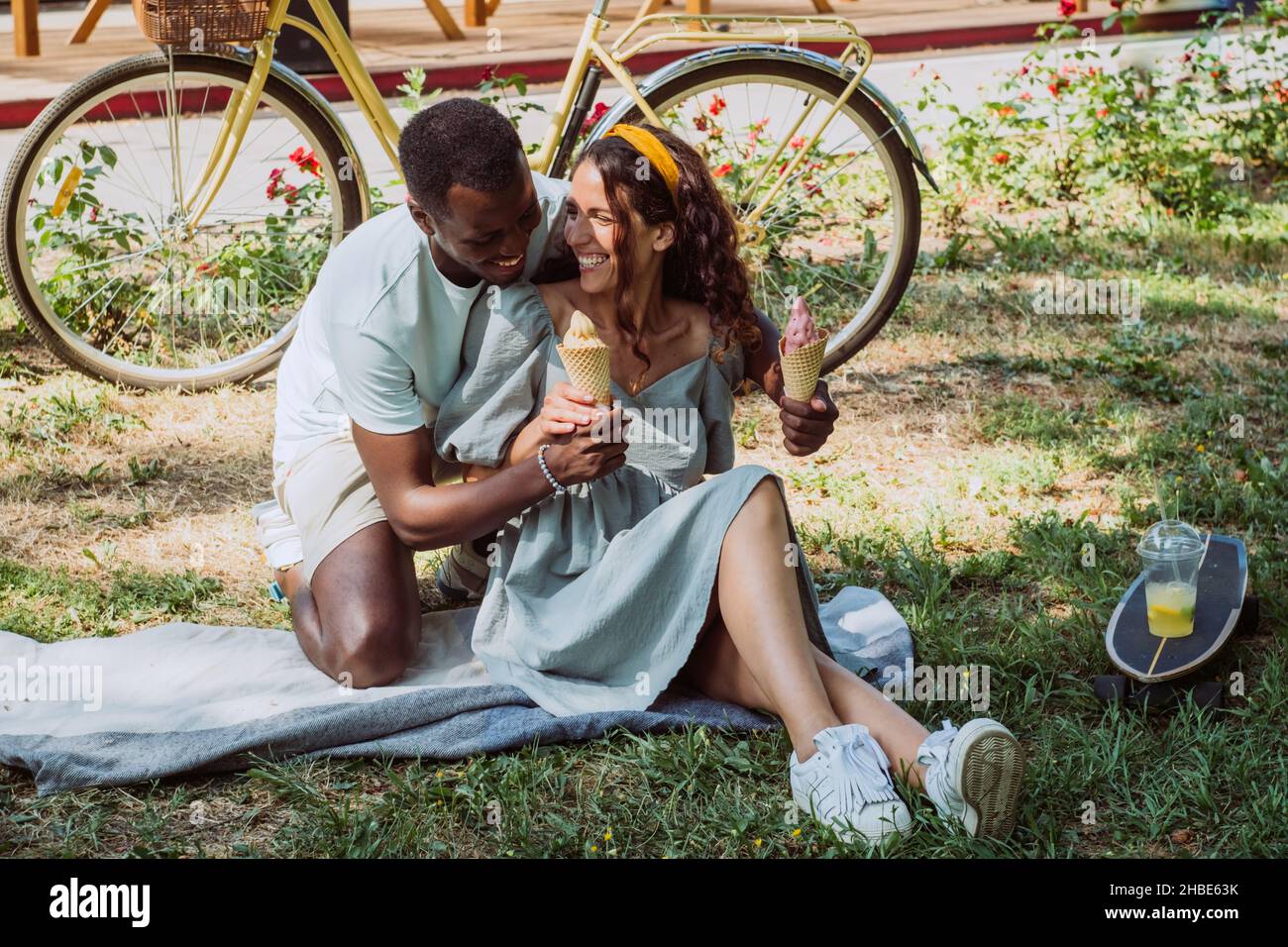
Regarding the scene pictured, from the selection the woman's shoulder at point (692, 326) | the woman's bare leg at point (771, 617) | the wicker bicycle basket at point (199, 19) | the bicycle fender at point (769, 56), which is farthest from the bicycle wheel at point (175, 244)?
the woman's bare leg at point (771, 617)

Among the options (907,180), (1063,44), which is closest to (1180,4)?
(1063,44)

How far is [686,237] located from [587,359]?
1.49ft

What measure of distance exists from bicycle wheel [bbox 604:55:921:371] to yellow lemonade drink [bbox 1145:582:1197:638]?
74.9 inches

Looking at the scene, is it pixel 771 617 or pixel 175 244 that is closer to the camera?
pixel 771 617

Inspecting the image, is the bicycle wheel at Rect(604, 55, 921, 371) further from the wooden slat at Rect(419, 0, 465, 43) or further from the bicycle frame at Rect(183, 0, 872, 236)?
the wooden slat at Rect(419, 0, 465, 43)

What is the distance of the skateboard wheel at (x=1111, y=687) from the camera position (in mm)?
3262

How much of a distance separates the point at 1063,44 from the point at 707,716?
9.31 metres

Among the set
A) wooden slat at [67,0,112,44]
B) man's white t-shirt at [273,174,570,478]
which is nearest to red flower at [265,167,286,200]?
man's white t-shirt at [273,174,570,478]

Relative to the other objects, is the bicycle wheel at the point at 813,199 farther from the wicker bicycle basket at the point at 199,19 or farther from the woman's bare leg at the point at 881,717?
the woman's bare leg at the point at 881,717

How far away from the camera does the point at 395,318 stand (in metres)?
3.16

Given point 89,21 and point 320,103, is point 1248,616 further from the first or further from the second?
point 89,21

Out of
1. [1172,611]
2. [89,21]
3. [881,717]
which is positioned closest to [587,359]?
[881,717]

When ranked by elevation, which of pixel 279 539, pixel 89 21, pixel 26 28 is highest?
pixel 89 21

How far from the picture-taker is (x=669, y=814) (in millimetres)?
2910
